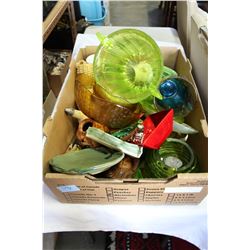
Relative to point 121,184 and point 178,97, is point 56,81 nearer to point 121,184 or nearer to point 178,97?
point 178,97

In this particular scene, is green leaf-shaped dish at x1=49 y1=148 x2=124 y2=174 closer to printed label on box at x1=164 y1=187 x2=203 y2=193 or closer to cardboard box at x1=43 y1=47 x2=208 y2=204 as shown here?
cardboard box at x1=43 y1=47 x2=208 y2=204

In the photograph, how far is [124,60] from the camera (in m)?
0.83

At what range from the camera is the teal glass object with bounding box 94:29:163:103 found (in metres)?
0.81

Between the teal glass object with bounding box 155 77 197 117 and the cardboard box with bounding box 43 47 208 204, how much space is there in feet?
0.11

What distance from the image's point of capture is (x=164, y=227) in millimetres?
769

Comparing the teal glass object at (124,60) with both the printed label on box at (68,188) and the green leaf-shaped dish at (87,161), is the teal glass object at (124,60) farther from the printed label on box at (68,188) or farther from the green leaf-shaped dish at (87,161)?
the printed label on box at (68,188)

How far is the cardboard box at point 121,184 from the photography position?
63cm

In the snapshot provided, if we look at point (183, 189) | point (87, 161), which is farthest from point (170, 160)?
point (87, 161)
